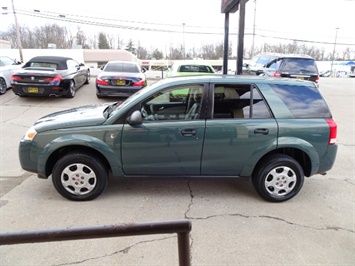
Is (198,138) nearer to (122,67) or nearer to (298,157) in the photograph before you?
(298,157)

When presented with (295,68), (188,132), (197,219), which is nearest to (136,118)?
(188,132)

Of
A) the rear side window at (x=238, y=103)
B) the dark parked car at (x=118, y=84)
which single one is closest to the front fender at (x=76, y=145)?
the rear side window at (x=238, y=103)

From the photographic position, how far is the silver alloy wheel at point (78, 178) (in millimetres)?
3432

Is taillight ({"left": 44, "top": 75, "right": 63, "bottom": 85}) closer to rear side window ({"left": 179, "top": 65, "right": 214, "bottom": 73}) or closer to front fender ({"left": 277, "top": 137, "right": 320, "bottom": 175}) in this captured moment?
rear side window ({"left": 179, "top": 65, "right": 214, "bottom": 73})

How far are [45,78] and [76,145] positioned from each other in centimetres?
655

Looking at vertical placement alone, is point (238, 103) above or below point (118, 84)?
above

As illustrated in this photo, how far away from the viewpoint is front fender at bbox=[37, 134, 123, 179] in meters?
3.34

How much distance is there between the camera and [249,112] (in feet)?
11.4

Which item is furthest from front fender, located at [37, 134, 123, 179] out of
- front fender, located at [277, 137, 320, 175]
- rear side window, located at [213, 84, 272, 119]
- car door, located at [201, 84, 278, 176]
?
front fender, located at [277, 137, 320, 175]

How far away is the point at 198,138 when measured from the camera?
11.1ft

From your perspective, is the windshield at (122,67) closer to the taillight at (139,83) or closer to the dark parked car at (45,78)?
the taillight at (139,83)

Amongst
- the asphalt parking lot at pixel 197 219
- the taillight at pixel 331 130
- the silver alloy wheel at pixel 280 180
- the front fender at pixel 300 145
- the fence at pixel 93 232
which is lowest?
the asphalt parking lot at pixel 197 219

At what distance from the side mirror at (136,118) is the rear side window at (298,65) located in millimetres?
8622

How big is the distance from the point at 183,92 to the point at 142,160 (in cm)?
107
